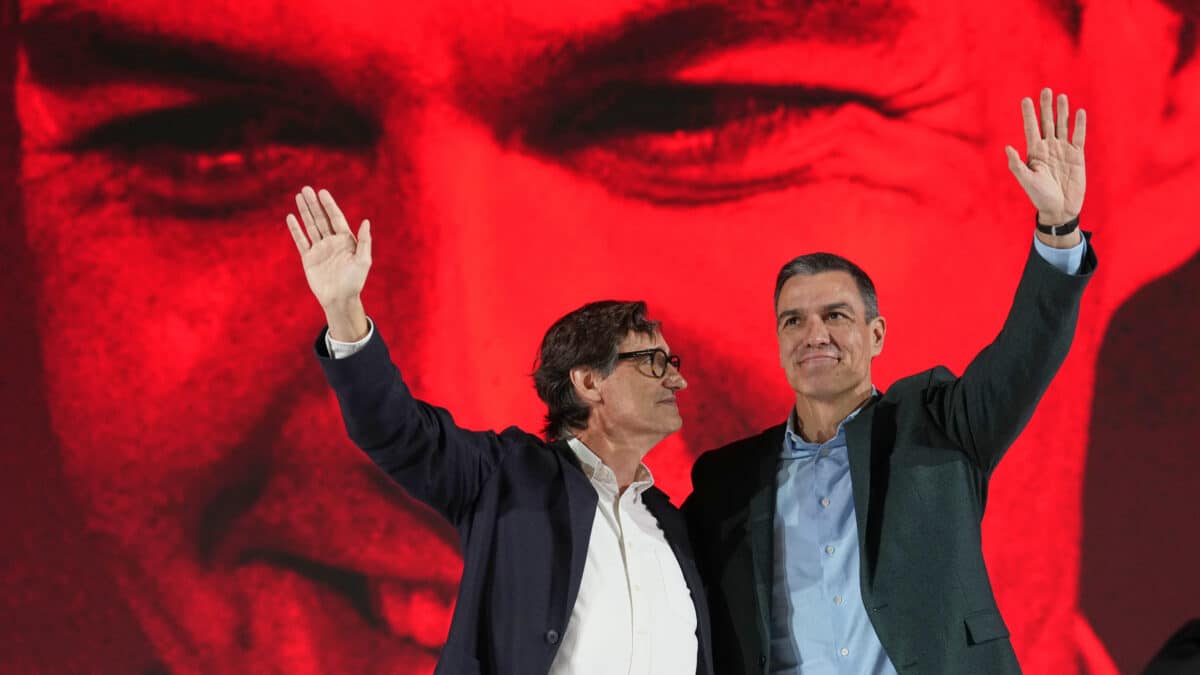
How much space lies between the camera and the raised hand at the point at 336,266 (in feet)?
6.75

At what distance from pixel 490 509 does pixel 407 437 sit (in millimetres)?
228

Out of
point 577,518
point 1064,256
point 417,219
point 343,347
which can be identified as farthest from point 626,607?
point 417,219

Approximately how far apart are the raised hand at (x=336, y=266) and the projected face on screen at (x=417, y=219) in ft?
4.77

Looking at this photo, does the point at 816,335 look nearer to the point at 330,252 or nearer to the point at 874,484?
the point at 874,484

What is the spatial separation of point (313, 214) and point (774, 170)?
1944mm

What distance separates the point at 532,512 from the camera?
2268 millimetres

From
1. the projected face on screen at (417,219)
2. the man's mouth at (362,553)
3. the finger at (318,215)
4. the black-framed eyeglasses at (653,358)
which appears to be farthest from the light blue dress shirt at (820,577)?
the man's mouth at (362,553)

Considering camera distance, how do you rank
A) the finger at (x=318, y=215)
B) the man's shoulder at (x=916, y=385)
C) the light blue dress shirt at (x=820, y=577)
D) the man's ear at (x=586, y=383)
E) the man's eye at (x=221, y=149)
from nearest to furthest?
1. the finger at (x=318, y=215)
2. the light blue dress shirt at (x=820, y=577)
3. the man's shoulder at (x=916, y=385)
4. the man's ear at (x=586, y=383)
5. the man's eye at (x=221, y=149)

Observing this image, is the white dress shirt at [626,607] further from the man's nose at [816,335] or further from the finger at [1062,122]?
the finger at [1062,122]

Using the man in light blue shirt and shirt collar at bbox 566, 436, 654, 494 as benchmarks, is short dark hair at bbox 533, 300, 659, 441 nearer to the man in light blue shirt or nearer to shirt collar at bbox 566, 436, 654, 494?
shirt collar at bbox 566, 436, 654, 494

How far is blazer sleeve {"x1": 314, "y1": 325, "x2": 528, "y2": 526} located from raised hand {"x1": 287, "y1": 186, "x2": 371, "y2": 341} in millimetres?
46

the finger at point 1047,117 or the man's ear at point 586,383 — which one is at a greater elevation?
the finger at point 1047,117

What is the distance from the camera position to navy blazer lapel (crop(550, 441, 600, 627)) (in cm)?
219

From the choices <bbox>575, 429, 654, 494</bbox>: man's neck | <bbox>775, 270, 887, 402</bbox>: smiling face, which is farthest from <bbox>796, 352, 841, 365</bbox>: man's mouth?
<bbox>575, 429, 654, 494</bbox>: man's neck
